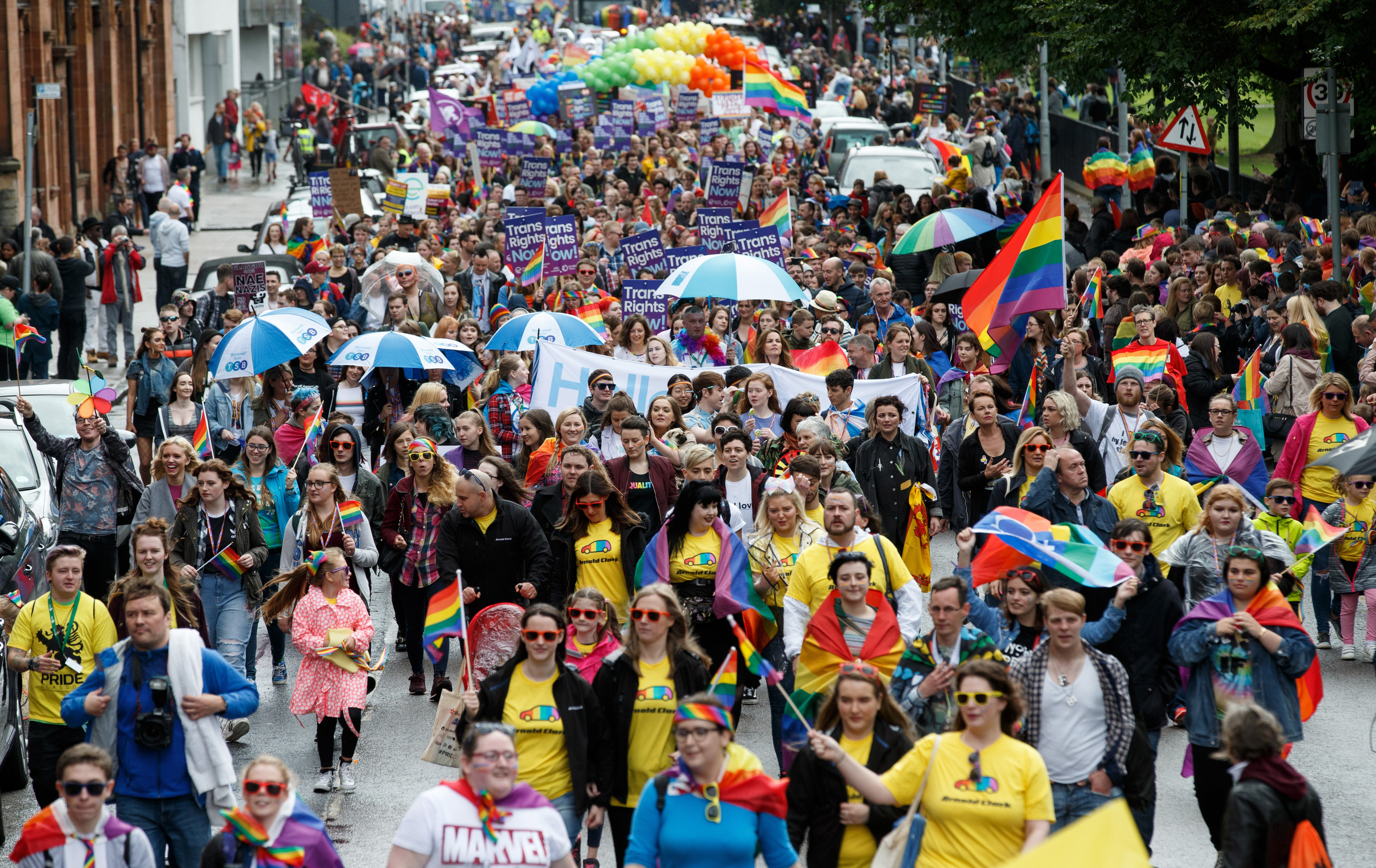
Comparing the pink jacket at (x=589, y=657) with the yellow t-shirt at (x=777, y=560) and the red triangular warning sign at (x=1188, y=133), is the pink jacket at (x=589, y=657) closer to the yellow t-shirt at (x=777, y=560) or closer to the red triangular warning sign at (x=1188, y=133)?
the yellow t-shirt at (x=777, y=560)

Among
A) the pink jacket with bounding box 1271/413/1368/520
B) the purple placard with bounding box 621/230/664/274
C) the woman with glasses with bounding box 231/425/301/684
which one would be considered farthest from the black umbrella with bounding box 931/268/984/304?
the woman with glasses with bounding box 231/425/301/684

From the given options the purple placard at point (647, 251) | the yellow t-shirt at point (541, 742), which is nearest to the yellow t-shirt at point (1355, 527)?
the yellow t-shirt at point (541, 742)

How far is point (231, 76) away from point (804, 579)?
49157 mm

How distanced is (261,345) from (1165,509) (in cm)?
696

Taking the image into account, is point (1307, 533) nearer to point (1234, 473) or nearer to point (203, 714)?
point (1234, 473)

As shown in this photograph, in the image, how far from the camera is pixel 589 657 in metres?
8.45

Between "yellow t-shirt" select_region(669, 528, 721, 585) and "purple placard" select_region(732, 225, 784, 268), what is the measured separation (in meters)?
9.57

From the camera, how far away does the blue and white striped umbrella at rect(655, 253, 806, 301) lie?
14.9 metres

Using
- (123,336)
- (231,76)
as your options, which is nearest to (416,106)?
(231,76)

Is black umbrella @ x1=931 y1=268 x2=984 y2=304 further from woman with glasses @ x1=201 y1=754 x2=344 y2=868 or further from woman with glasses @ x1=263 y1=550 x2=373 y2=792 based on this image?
woman with glasses @ x1=201 y1=754 x2=344 y2=868

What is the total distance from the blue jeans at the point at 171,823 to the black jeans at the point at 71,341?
14550 mm

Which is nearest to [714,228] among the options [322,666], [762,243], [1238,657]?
[762,243]

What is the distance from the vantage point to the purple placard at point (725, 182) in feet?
76.0

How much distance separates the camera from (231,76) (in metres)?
54.3
